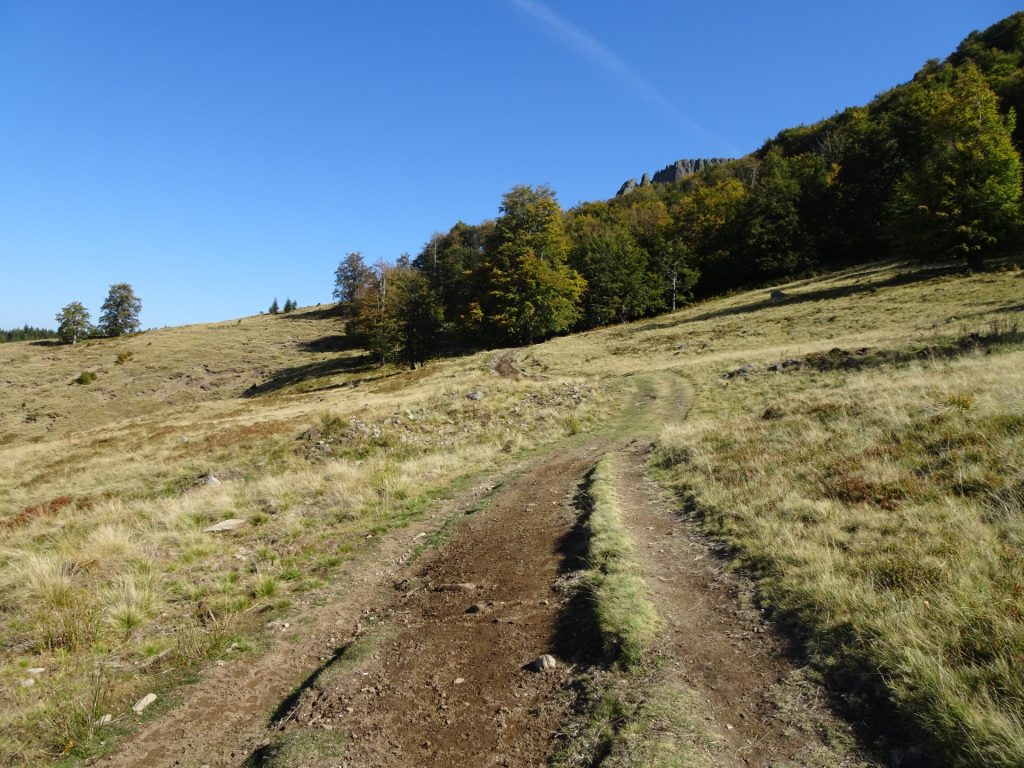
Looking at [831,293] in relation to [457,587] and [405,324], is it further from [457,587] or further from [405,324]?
[457,587]

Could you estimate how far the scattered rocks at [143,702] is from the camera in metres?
5.56

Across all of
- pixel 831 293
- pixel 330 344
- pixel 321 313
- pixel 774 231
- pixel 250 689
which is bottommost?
pixel 250 689

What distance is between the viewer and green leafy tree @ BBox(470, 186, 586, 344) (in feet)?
193

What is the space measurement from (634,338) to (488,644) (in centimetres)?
4790

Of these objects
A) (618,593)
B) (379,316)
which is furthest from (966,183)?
(379,316)

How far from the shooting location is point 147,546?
10273 millimetres

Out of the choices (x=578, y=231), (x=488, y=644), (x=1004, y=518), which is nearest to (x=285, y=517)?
(x=488, y=644)

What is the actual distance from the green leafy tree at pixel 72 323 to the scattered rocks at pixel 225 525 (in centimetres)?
10750

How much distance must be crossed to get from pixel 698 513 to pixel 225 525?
406 inches

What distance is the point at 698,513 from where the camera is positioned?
33.0ft

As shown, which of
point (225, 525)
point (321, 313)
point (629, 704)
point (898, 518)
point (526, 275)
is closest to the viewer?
point (629, 704)

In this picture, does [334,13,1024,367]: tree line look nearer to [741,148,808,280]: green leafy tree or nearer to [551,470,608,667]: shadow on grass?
[741,148,808,280]: green leafy tree

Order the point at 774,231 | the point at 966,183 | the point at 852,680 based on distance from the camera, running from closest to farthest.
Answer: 1. the point at 852,680
2. the point at 966,183
3. the point at 774,231

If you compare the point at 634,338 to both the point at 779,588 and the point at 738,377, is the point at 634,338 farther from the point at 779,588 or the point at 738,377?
the point at 779,588
